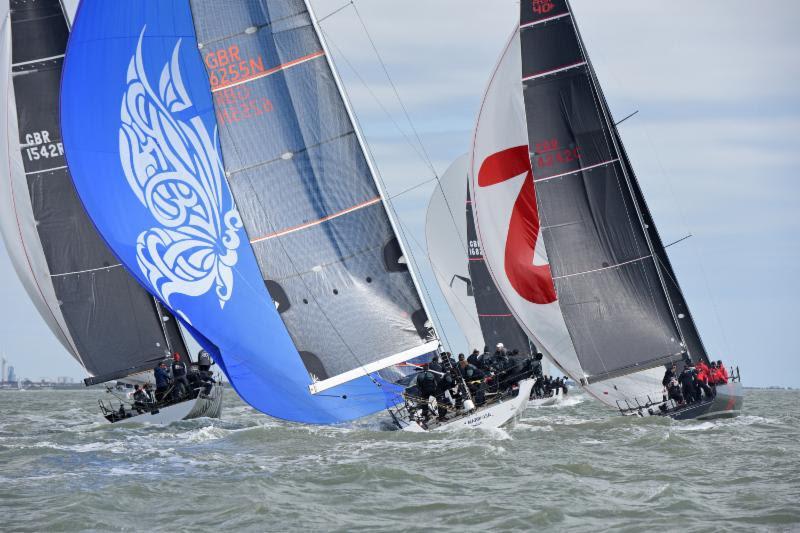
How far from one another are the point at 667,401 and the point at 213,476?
34.4ft

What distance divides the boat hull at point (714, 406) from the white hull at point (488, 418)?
408cm

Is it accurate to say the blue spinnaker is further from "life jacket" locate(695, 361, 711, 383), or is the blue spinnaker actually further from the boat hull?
"life jacket" locate(695, 361, 711, 383)

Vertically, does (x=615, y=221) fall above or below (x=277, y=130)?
below

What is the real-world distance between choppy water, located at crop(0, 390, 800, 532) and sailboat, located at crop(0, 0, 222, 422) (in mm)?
5071

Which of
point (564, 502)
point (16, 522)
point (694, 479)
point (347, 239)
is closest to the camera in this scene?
point (16, 522)

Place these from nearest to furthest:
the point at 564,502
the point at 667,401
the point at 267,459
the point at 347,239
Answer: the point at 564,502
the point at 267,459
the point at 347,239
the point at 667,401

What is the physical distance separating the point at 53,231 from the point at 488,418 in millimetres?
13185

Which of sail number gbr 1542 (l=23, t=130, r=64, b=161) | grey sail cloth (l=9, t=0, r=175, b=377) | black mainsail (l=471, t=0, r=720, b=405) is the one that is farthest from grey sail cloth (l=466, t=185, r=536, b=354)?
sail number gbr 1542 (l=23, t=130, r=64, b=161)

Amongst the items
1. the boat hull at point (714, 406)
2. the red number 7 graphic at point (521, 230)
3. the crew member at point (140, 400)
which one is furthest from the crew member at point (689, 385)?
the crew member at point (140, 400)

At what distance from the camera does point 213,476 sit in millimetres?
17031

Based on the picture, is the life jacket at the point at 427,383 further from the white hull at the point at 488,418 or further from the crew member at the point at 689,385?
the crew member at the point at 689,385

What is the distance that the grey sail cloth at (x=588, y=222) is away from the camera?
78.6 feet

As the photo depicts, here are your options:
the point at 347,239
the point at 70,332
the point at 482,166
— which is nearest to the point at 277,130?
the point at 347,239

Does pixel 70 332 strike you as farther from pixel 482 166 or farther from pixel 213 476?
pixel 213 476
